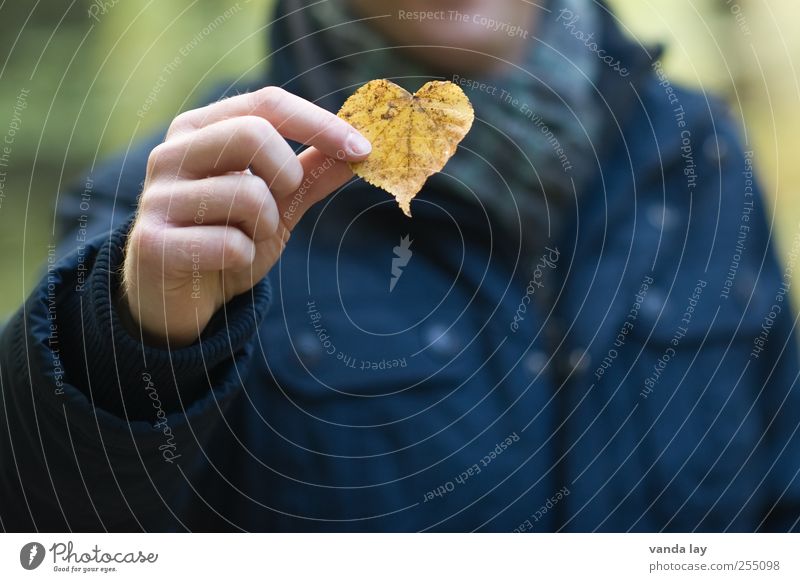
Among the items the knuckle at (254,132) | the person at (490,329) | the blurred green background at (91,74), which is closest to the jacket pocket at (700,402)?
the person at (490,329)

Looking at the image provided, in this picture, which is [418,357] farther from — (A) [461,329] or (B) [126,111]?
(B) [126,111]

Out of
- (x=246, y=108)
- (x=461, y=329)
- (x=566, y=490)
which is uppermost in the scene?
(x=246, y=108)

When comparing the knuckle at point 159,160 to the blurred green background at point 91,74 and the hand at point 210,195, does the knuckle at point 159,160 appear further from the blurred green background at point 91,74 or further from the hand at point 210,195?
the blurred green background at point 91,74

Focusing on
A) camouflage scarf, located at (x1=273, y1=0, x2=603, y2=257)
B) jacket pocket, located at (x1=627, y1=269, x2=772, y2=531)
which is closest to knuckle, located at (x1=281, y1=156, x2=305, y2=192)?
camouflage scarf, located at (x1=273, y1=0, x2=603, y2=257)

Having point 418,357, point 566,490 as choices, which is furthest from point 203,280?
point 566,490

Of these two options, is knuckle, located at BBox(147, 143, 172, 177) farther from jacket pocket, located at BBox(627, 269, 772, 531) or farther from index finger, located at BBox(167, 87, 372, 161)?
jacket pocket, located at BBox(627, 269, 772, 531)

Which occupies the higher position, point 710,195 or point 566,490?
point 710,195

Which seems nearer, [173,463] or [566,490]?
[173,463]
